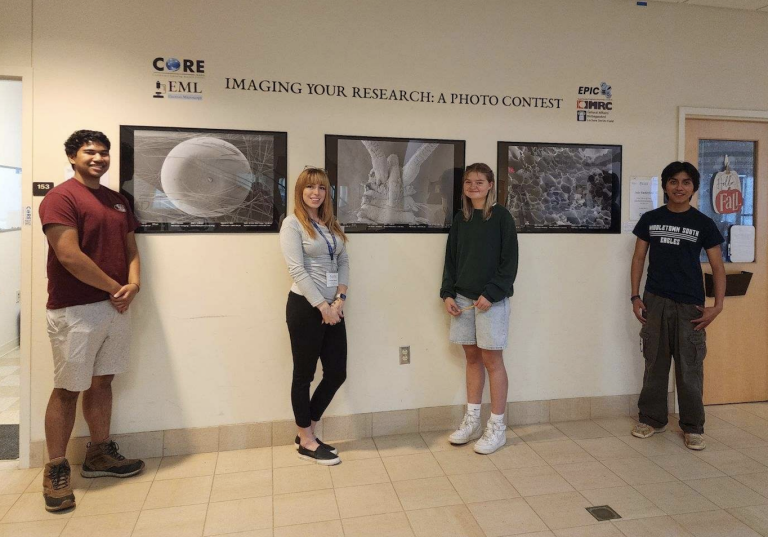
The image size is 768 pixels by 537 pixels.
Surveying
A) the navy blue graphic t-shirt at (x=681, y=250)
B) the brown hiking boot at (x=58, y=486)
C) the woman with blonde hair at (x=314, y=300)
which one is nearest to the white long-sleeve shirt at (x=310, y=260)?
the woman with blonde hair at (x=314, y=300)

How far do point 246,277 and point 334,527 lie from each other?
57.9 inches

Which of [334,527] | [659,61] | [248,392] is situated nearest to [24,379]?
[248,392]

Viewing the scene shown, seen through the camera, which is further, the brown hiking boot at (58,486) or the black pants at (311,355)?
the black pants at (311,355)

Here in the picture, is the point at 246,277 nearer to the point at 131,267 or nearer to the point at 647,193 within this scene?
the point at 131,267

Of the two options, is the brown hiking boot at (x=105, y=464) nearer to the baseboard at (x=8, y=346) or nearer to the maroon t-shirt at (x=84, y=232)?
the maroon t-shirt at (x=84, y=232)

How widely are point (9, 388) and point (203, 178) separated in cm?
270

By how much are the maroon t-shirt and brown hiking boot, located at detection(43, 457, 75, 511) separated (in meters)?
0.78

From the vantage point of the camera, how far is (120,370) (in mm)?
2762

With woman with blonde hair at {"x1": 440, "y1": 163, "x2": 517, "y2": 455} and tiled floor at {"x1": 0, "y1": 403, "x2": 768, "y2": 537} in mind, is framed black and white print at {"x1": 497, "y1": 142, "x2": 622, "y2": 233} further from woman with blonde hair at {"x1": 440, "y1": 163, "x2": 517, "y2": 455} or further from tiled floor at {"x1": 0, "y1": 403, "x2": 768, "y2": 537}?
tiled floor at {"x1": 0, "y1": 403, "x2": 768, "y2": 537}

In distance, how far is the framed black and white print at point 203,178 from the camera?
2922mm

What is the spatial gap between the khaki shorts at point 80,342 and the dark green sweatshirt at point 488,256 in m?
1.96

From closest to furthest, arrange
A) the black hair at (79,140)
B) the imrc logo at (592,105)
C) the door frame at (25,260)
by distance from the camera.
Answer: the black hair at (79,140), the door frame at (25,260), the imrc logo at (592,105)

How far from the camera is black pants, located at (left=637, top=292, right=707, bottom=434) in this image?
323 cm

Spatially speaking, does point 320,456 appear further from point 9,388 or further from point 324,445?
point 9,388
